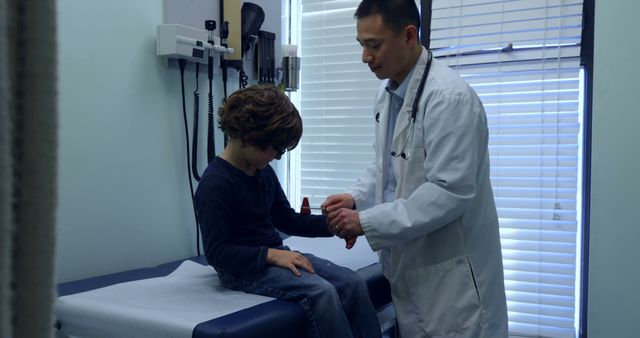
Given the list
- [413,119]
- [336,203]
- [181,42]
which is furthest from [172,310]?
[181,42]

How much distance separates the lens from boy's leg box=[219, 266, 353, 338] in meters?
1.27

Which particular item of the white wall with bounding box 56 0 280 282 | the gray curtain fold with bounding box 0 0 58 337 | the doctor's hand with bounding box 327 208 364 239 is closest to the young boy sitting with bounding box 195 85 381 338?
the doctor's hand with bounding box 327 208 364 239

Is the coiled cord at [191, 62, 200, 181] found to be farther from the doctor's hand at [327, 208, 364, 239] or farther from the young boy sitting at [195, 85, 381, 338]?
the doctor's hand at [327, 208, 364, 239]

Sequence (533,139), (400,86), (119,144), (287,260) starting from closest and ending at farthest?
(287,260)
(400,86)
(119,144)
(533,139)

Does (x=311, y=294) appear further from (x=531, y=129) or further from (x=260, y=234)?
(x=531, y=129)

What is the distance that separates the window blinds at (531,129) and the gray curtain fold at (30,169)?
7.55 ft

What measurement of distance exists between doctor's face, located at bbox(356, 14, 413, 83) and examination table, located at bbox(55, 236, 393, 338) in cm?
72

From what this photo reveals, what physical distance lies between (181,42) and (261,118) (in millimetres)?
728

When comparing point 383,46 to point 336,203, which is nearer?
point 383,46

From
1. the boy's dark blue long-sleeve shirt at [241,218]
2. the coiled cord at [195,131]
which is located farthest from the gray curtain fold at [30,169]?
the coiled cord at [195,131]

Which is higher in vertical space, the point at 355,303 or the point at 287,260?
the point at 287,260

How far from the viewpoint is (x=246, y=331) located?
1.11 m

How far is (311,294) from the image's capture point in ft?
4.21

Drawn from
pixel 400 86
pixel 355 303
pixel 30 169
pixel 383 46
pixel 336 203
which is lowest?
pixel 355 303
